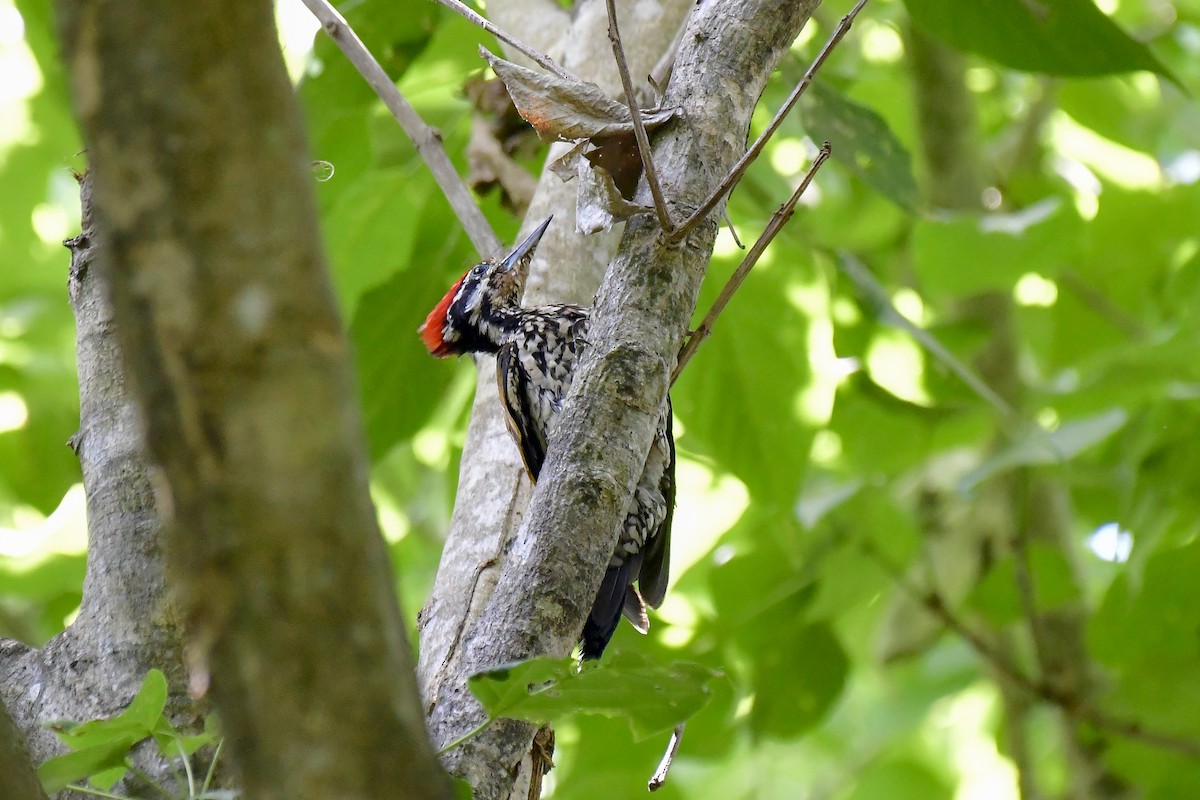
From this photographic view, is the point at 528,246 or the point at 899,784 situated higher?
the point at 528,246

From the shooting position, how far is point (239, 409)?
0.74 metres

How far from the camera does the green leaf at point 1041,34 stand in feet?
8.21

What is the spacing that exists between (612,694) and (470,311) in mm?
2726

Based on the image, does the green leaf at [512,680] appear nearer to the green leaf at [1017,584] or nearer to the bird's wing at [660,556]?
the bird's wing at [660,556]

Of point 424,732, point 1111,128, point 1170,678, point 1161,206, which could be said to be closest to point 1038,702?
point 1170,678

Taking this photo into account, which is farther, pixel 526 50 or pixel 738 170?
pixel 526 50

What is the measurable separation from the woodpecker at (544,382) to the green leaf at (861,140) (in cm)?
73

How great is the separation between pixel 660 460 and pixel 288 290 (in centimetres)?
231

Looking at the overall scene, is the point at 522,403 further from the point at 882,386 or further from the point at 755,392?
the point at 882,386

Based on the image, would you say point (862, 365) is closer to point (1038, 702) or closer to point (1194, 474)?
point (1194, 474)

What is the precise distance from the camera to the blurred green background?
9.75ft

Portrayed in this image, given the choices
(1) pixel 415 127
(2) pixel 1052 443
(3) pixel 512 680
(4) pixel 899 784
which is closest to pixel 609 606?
(2) pixel 1052 443

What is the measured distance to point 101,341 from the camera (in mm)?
1942

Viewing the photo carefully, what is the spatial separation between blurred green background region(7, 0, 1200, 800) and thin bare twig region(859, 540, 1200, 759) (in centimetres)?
1
